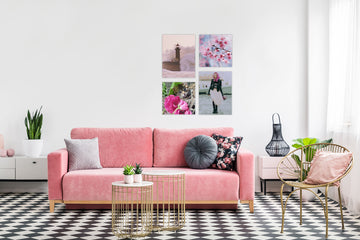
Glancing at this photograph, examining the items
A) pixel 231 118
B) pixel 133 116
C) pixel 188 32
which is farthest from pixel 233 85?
pixel 133 116

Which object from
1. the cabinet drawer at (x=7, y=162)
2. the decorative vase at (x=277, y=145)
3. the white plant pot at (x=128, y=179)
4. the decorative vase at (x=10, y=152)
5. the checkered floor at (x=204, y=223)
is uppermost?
the decorative vase at (x=277, y=145)

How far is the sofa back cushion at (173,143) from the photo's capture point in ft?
17.9

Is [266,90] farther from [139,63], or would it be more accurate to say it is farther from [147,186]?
[147,186]

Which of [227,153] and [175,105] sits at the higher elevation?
[175,105]

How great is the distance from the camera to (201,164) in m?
5.09

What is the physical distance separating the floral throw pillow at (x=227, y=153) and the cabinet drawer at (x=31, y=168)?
7.04ft

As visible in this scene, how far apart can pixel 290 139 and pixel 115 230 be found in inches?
118

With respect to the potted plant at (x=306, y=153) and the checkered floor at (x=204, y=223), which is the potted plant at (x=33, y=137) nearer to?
the checkered floor at (x=204, y=223)

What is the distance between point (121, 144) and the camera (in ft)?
18.0

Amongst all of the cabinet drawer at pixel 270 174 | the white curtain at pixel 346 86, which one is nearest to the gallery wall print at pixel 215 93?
the cabinet drawer at pixel 270 174

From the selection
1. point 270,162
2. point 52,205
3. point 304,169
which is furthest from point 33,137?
point 304,169

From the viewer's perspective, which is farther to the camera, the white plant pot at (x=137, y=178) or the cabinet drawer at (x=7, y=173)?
the cabinet drawer at (x=7, y=173)

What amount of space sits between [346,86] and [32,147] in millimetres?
3860

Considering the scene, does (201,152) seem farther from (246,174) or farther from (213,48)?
(213,48)
